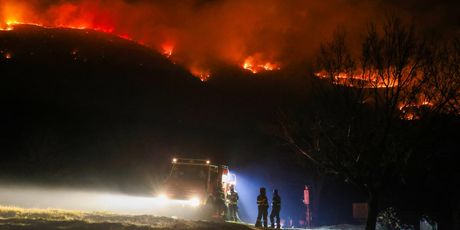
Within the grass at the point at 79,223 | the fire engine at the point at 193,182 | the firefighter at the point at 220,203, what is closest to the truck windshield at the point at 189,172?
the fire engine at the point at 193,182

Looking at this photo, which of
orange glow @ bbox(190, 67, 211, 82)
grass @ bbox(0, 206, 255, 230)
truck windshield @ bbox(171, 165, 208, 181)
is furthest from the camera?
orange glow @ bbox(190, 67, 211, 82)

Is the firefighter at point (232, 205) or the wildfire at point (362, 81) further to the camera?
the firefighter at point (232, 205)

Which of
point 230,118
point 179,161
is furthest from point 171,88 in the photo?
point 179,161

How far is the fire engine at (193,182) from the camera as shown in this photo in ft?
76.9

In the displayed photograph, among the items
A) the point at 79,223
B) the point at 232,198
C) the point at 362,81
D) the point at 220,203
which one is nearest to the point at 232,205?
the point at 232,198

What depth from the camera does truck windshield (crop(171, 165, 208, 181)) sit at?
2416 cm

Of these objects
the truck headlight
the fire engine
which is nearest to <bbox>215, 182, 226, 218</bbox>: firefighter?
the fire engine

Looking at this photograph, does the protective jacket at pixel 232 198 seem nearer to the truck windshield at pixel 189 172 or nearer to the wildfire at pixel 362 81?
the truck windshield at pixel 189 172

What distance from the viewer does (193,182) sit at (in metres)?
24.0

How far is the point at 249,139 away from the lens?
5672 cm

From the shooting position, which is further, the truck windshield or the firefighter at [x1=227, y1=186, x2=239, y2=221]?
the firefighter at [x1=227, y1=186, x2=239, y2=221]

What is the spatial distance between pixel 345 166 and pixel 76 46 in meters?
88.1

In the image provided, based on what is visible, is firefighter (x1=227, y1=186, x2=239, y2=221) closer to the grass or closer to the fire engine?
the fire engine

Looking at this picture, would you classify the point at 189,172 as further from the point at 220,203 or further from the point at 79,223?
the point at 79,223
